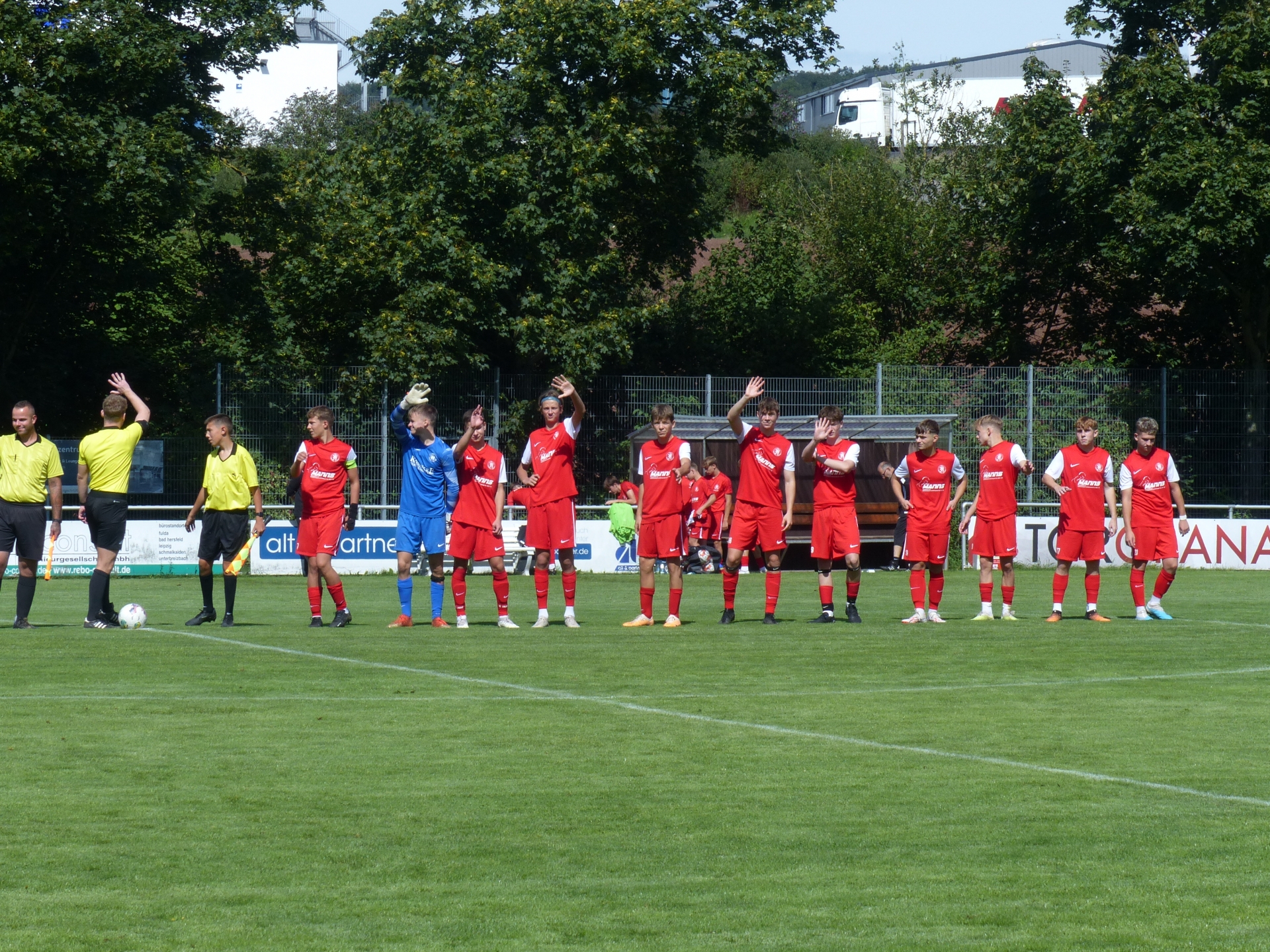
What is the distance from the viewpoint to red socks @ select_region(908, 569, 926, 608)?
15.9 meters

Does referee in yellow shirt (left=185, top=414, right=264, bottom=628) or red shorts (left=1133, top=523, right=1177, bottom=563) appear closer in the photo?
referee in yellow shirt (left=185, top=414, right=264, bottom=628)

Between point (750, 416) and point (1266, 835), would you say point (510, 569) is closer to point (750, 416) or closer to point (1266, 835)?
point (750, 416)

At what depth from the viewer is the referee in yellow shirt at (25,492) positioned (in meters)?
14.3

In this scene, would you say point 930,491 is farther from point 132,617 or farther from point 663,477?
point 132,617

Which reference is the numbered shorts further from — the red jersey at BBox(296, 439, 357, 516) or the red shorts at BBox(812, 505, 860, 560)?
the red shorts at BBox(812, 505, 860, 560)

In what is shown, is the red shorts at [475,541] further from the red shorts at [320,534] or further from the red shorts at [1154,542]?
the red shorts at [1154,542]

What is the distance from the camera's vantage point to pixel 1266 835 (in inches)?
239

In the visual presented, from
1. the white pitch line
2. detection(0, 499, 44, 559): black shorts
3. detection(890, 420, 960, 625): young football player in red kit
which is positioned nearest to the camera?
the white pitch line

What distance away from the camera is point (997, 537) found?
16.3 meters

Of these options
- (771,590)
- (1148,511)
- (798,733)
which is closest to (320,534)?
(771,590)

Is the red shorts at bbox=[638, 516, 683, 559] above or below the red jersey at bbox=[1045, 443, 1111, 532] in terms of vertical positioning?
below

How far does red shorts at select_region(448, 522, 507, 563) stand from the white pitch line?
95.5 inches

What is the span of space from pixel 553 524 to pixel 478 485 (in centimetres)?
81

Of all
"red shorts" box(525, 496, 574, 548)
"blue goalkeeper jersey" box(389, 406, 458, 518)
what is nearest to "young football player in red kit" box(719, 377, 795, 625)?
"red shorts" box(525, 496, 574, 548)
